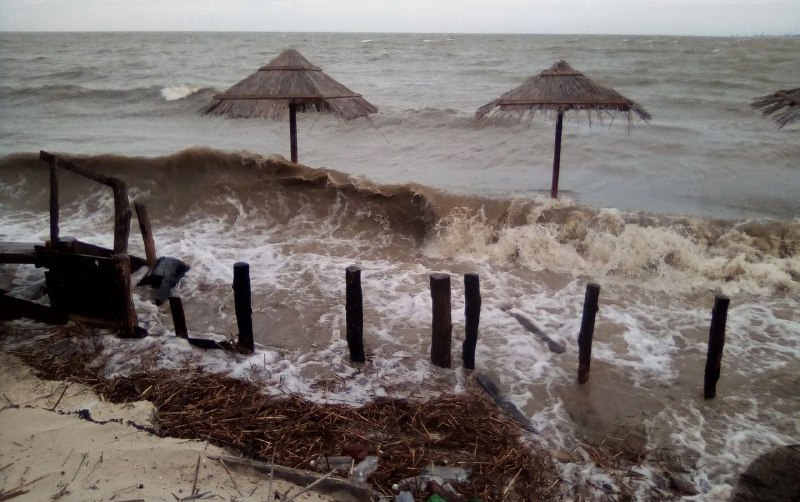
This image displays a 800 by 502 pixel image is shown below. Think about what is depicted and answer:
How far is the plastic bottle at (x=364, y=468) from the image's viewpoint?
3846 mm

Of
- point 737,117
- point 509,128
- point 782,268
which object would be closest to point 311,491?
point 782,268

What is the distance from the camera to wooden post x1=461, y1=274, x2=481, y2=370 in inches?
208

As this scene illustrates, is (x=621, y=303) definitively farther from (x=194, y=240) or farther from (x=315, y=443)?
(x=194, y=240)

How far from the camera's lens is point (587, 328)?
17.1 feet

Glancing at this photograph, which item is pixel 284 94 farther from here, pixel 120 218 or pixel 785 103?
pixel 785 103

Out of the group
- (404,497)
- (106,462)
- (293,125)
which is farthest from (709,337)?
(293,125)

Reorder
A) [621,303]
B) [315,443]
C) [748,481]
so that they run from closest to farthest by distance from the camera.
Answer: [748,481], [315,443], [621,303]

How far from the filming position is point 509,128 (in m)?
18.0

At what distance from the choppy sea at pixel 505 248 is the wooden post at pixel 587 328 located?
7.1 inches

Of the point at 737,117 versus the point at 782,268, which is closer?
the point at 782,268

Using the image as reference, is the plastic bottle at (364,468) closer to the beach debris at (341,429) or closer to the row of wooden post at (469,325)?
the beach debris at (341,429)

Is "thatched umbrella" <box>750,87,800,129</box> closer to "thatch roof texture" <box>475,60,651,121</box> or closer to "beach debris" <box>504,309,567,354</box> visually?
"thatch roof texture" <box>475,60,651,121</box>

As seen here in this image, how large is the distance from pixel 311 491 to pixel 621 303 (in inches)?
213

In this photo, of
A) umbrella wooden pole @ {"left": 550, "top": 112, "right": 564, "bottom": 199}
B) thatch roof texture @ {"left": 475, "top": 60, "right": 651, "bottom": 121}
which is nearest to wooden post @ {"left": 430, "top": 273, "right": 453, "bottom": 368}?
thatch roof texture @ {"left": 475, "top": 60, "right": 651, "bottom": 121}
